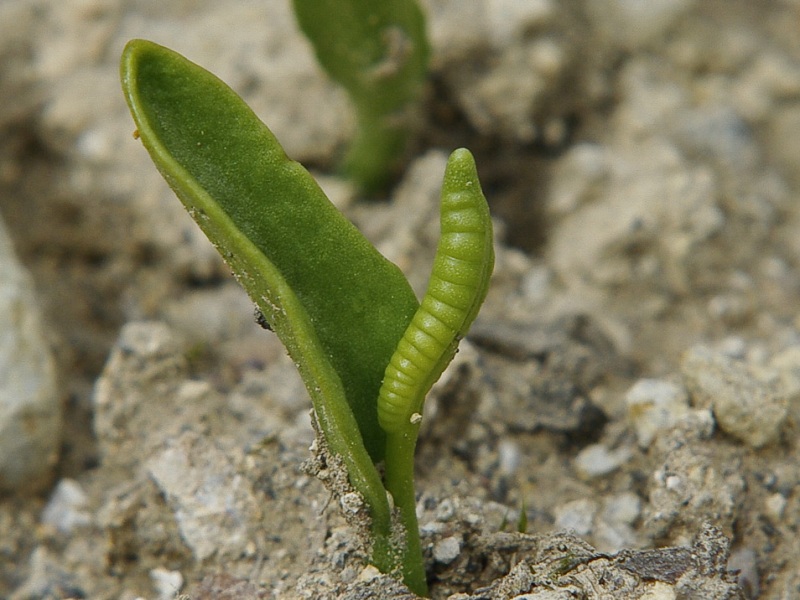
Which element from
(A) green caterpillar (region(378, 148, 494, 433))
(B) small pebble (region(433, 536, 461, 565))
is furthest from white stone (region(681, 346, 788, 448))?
(A) green caterpillar (region(378, 148, 494, 433))

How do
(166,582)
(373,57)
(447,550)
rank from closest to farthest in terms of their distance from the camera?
(447,550)
(166,582)
(373,57)

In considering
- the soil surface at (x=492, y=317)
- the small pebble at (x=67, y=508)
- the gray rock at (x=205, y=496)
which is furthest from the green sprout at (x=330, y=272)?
the small pebble at (x=67, y=508)

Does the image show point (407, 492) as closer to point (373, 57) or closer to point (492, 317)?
point (492, 317)

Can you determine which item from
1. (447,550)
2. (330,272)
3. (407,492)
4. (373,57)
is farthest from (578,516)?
(373,57)

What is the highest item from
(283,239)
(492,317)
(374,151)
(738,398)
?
(374,151)

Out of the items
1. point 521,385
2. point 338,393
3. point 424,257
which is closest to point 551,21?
point 424,257

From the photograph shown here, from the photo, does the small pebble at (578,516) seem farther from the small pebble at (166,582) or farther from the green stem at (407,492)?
the small pebble at (166,582)

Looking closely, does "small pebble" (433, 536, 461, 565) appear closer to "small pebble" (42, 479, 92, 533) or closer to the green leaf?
the green leaf
